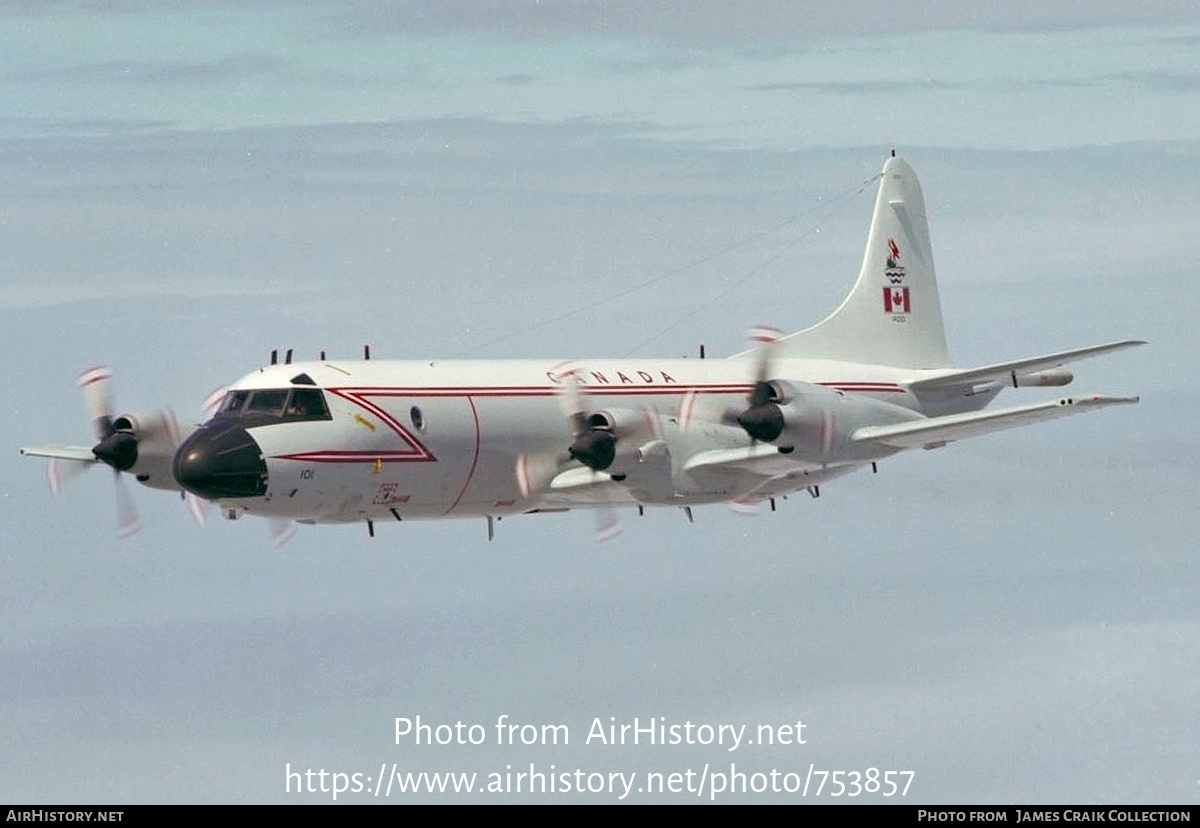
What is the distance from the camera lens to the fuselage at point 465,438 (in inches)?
1486

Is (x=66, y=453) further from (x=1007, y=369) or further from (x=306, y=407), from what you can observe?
(x=1007, y=369)

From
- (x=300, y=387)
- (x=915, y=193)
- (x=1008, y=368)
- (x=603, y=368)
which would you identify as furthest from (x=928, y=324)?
(x=300, y=387)

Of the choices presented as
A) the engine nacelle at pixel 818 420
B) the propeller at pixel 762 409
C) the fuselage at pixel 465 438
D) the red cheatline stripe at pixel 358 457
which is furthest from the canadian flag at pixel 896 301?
the red cheatline stripe at pixel 358 457

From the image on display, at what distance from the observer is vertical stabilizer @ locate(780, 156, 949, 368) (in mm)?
47125

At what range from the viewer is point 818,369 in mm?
45719

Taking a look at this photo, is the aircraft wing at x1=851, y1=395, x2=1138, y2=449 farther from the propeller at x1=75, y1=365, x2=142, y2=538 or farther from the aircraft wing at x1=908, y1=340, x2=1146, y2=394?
the propeller at x1=75, y1=365, x2=142, y2=538

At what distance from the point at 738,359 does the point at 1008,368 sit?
582 centimetres

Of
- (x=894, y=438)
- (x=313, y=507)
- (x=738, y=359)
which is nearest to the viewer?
(x=313, y=507)

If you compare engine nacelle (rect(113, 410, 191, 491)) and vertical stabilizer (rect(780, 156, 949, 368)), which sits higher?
vertical stabilizer (rect(780, 156, 949, 368))

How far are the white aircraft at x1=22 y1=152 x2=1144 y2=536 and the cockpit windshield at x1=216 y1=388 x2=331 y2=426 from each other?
0.04 m

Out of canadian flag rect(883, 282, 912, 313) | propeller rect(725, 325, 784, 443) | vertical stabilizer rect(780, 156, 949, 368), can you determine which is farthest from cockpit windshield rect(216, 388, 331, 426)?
canadian flag rect(883, 282, 912, 313)

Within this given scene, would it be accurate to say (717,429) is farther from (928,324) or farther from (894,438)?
(928,324)

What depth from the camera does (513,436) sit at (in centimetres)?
4022

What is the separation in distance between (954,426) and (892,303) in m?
8.07
